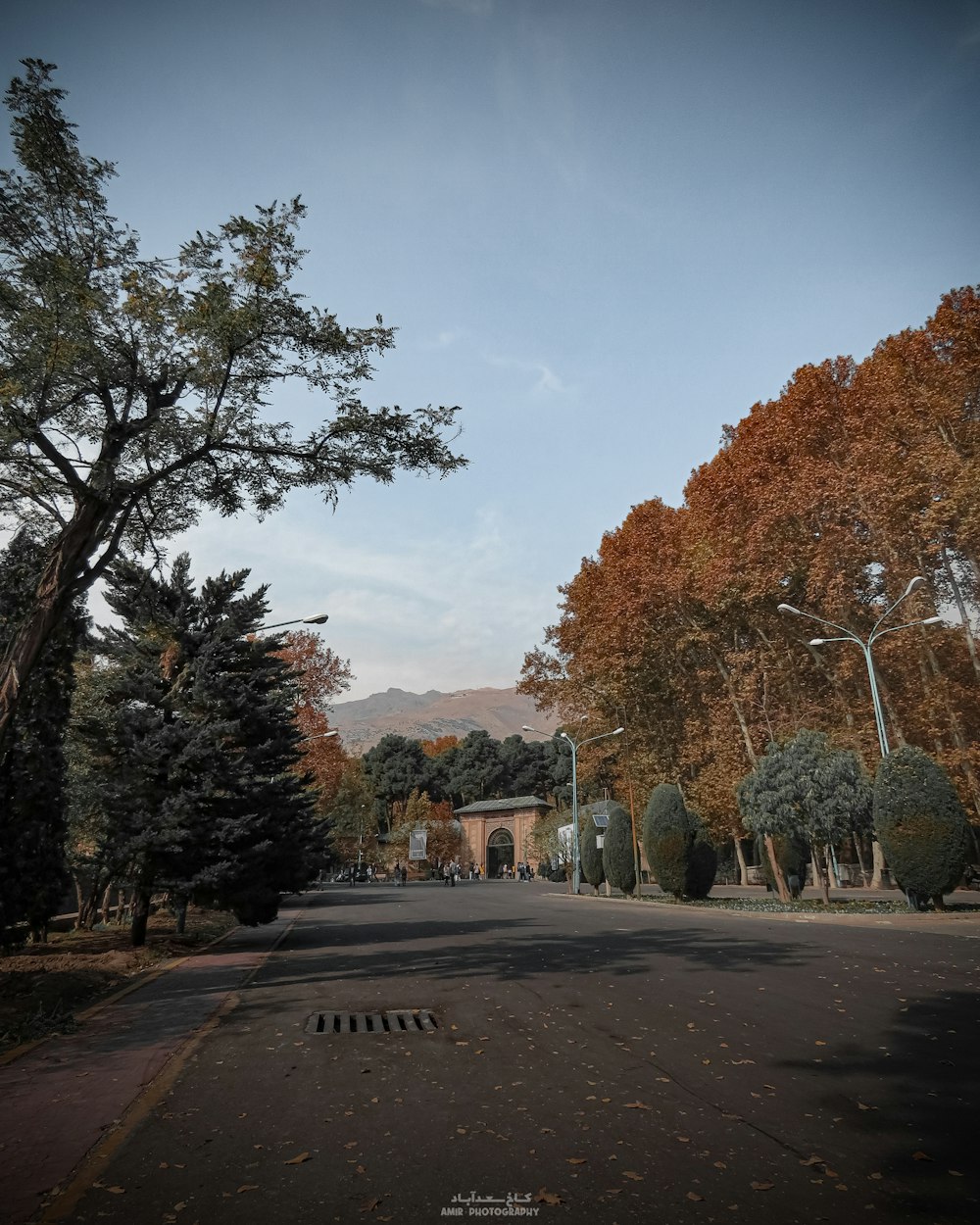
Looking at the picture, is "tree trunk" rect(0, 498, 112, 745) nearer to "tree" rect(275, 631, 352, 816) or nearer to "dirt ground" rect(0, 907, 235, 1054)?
"dirt ground" rect(0, 907, 235, 1054)

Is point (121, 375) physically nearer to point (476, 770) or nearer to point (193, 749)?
point (193, 749)

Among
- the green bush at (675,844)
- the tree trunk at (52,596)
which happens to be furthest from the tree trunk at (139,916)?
the green bush at (675,844)

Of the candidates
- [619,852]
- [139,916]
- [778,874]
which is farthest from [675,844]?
[139,916]

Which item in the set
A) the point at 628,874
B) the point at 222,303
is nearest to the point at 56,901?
the point at 222,303

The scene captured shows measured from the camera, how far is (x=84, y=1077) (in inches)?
219

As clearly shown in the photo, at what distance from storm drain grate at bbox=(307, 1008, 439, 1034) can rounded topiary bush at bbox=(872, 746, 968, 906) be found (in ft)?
50.6

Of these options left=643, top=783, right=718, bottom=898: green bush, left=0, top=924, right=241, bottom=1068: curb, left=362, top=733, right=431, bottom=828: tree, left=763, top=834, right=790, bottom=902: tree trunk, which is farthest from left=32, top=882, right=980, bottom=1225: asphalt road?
left=362, top=733, right=431, bottom=828: tree

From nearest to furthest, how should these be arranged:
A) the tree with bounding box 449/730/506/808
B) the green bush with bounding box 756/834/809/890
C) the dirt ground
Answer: the dirt ground → the green bush with bounding box 756/834/809/890 → the tree with bounding box 449/730/506/808

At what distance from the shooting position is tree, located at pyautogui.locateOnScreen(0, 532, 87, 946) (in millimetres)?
10398

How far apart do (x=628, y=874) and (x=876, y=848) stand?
10690mm

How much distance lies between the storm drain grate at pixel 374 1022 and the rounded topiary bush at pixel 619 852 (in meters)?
25.3

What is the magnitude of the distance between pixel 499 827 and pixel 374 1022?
7961 cm

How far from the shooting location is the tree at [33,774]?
34.1 feet

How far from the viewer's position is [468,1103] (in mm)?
4828
